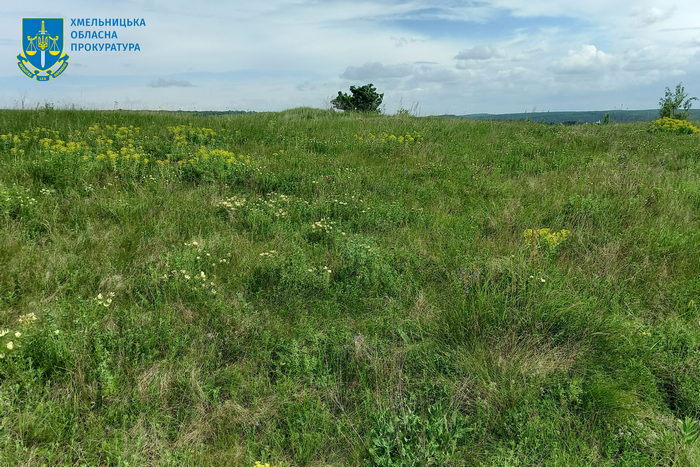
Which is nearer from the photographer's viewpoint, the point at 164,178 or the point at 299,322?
the point at 299,322

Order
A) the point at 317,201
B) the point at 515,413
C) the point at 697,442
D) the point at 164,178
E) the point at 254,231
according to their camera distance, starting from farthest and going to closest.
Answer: the point at 164,178 < the point at 317,201 < the point at 254,231 < the point at 515,413 < the point at 697,442

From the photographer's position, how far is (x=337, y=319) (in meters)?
3.38

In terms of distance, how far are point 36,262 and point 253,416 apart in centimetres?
279

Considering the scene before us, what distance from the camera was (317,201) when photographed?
573 cm

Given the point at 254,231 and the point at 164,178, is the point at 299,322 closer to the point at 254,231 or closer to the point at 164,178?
the point at 254,231

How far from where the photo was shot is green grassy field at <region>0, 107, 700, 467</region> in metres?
2.30

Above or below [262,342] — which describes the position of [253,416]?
below

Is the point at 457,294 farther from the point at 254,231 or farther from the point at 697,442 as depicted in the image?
the point at 254,231

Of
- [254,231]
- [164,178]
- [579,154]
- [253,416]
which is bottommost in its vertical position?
[253,416]

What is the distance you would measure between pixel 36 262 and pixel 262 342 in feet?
7.99

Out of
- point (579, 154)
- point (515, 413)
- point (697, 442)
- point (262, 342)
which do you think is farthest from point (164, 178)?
point (579, 154)

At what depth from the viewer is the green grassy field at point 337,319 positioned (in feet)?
7.56

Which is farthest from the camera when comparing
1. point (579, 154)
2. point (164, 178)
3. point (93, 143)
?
point (579, 154)

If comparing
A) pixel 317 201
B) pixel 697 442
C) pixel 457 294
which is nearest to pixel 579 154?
pixel 317 201
